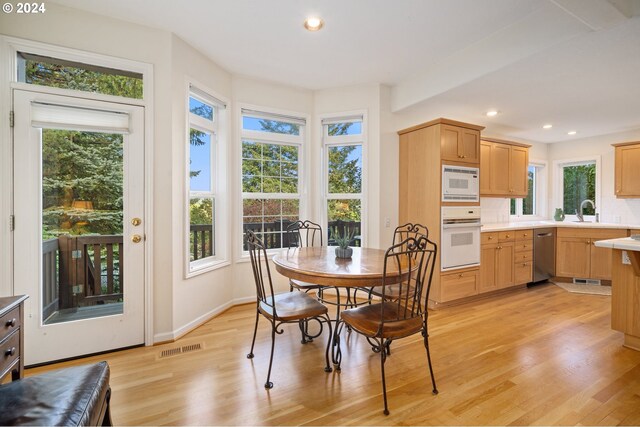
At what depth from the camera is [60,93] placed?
88.7 inches

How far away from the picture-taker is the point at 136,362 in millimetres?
2287

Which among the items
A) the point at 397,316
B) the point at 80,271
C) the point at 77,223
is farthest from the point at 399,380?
the point at 77,223

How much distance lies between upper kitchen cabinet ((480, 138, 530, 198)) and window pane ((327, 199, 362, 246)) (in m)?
2.03

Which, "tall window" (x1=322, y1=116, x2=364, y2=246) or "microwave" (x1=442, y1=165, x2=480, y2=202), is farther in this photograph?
"tall window" (x1=322, y1=116, x2=364, y2=246)

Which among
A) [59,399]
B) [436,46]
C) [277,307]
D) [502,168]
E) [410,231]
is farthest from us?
[502,168]

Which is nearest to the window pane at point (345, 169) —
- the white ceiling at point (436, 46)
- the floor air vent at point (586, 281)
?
the white ceiling at point (436, 46)

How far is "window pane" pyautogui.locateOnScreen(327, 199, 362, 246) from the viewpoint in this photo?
12.9 feet

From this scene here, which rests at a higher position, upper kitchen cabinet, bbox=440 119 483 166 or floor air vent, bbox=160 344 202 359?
upper kitchen cabinet, bbox=440 119 483 166

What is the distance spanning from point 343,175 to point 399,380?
101 inches

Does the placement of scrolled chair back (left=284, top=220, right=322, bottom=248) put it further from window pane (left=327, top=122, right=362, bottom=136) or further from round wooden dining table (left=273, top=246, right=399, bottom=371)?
window pane (left=327, top=122, right=362, bottom=136)

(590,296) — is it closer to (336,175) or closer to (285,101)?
(336,175)

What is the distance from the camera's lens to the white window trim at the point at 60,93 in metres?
2.11

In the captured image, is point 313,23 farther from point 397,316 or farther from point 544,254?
point 544,254

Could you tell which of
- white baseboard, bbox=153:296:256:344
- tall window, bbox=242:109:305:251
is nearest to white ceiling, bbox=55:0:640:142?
tall window, bbox=242:109:305:251
